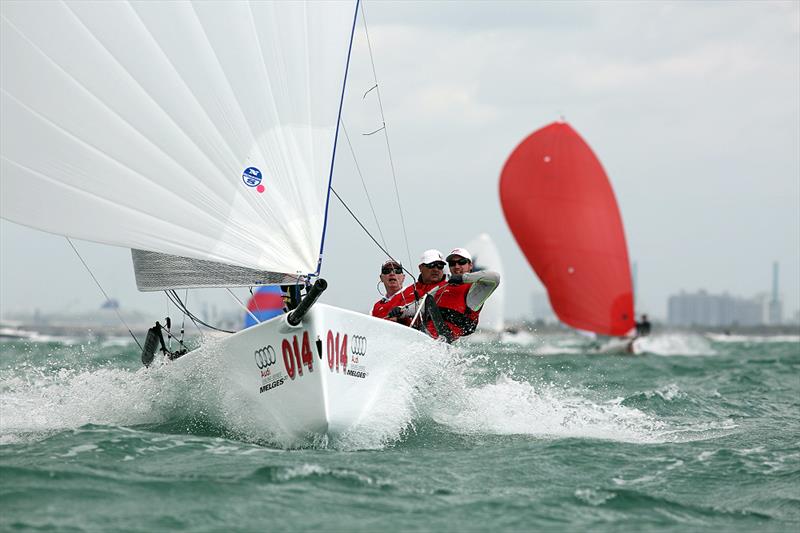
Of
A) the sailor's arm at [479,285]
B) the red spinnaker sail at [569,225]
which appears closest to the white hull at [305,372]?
the sailor's arm at [479,285]

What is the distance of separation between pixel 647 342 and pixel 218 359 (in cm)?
2704

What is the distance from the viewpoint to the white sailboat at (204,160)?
Answer: 5781 mm

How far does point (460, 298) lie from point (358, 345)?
1888 millimetres

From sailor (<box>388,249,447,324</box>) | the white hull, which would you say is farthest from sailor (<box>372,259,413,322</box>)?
the white hull

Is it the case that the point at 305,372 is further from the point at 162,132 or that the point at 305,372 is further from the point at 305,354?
the point at 162,132

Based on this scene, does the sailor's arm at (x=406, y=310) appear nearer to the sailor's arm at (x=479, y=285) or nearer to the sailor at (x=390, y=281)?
the sailor's arm at (x=479, y=285)

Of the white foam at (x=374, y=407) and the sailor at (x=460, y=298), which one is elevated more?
the sailor at (x=460, y=298)

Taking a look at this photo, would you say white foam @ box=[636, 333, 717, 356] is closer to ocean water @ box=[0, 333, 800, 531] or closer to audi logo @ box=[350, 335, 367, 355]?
ocean water @ box=[0, 333, 800, 531]

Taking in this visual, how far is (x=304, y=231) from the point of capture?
6242mm

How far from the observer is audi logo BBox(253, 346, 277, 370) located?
5.82m

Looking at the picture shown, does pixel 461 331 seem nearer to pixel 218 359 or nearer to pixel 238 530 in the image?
pixel 218 359

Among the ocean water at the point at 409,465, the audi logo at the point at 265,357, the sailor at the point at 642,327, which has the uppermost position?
the audi logo at the point at 265,357

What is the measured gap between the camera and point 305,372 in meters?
5.66

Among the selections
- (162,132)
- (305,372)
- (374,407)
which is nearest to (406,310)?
(374,407)
